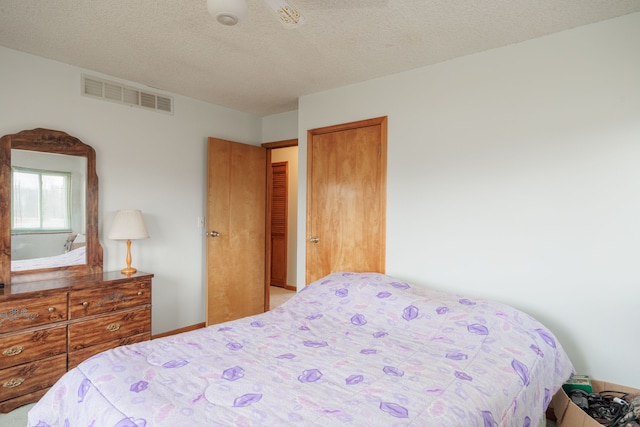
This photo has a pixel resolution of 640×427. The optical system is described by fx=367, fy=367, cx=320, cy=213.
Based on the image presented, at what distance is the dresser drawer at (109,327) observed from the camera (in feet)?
8.45

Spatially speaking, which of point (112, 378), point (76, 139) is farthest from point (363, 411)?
point (76, 139)

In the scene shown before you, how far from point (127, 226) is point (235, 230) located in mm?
1281

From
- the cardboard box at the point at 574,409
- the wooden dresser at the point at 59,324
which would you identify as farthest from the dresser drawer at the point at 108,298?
the cardboard box at the point at 574,409

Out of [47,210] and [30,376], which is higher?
[47,210]

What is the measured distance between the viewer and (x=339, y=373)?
60.3 inches

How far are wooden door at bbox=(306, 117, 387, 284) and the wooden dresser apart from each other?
1.58 m

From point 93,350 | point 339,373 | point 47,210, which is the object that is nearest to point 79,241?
point 47,210

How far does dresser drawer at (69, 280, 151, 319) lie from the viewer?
8.46ft

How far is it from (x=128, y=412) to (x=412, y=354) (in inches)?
47.7

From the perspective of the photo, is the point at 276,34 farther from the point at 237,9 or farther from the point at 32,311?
the point at 32,311

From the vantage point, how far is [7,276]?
8.61 ft

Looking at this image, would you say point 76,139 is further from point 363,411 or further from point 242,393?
point 363,411

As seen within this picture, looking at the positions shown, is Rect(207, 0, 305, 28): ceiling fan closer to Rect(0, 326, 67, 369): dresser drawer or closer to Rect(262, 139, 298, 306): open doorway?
Rect(0, 326, 67, 369): dresser drawer

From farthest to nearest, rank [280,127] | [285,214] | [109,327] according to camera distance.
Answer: [285,214] < [280,127] < [109,327]
